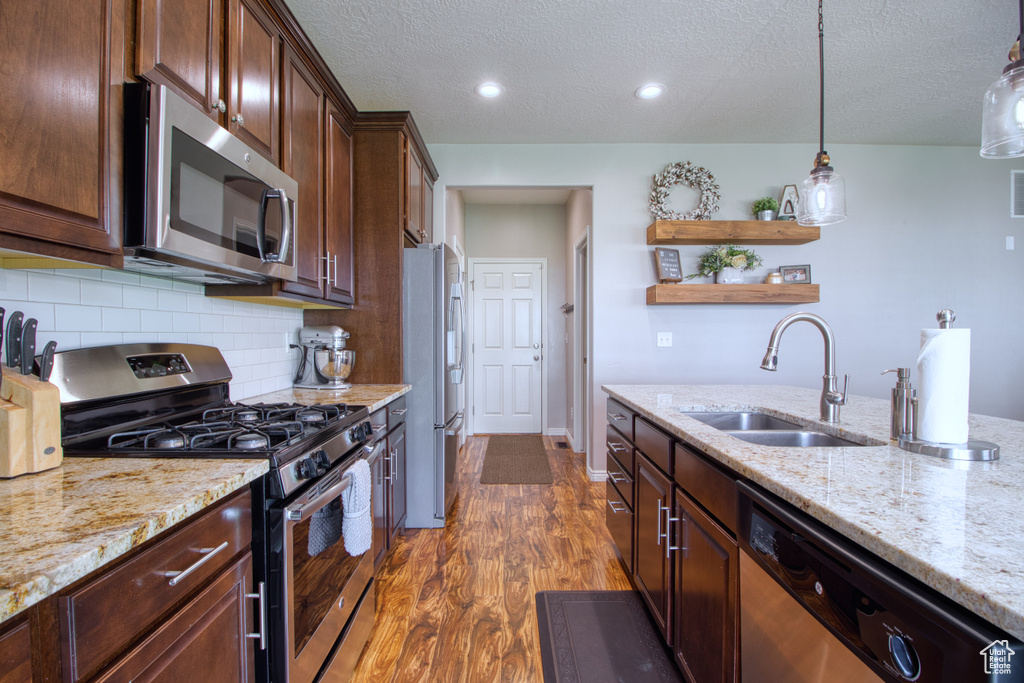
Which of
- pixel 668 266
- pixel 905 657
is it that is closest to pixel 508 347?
pixel 668 266

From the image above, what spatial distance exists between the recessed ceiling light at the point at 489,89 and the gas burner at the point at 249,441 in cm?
232

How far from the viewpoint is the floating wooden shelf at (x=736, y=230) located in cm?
316

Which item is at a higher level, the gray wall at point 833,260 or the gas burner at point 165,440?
the gray wall at point 833,260

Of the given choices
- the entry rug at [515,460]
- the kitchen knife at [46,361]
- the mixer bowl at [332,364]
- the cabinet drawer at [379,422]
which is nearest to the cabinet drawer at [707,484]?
the cabinet drawer at [379,422]

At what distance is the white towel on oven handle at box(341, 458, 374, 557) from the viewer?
4.69ft

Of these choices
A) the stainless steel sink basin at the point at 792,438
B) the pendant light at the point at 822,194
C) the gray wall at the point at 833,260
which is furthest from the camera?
the gray wall at the point at 833,260

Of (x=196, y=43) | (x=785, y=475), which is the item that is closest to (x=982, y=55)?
(x=785, y=475)

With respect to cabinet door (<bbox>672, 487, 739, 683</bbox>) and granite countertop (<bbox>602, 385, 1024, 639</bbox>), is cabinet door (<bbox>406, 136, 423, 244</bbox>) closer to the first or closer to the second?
granite countertop (<bbox>602, 385, 1024, 639</bbox>)

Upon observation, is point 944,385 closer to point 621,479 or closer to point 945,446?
point 945,446

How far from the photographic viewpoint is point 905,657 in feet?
1.88

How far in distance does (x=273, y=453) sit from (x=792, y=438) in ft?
5.08

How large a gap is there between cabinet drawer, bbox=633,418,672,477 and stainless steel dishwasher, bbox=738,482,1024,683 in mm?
482

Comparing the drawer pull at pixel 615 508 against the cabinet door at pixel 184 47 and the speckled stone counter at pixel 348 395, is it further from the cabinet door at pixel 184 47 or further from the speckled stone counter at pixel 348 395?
the cabinet door at pixel 184 47

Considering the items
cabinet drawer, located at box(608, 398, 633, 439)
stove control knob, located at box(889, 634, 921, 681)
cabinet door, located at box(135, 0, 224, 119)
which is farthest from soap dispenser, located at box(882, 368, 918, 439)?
cabinet door, located at box(135, 0, 224, 119)
